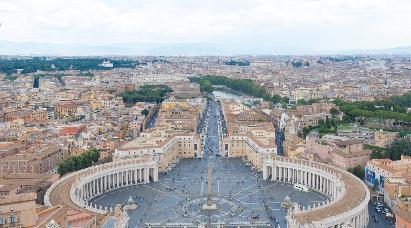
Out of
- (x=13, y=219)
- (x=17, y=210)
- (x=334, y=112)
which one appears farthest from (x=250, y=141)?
(x=13, y=219)

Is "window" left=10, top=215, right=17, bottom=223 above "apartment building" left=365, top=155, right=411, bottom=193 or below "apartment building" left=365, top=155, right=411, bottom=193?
above

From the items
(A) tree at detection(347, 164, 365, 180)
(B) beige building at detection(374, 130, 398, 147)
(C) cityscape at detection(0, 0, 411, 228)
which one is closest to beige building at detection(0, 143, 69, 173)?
(C) cityscape at detection(0, 0, 411, 228)

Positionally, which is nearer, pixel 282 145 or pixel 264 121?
pixel 282 145

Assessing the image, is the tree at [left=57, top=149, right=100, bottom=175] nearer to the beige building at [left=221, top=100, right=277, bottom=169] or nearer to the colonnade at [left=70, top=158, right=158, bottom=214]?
the colonnade at [left=70, top=158, right=158, bottom=214]

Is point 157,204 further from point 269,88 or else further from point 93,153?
point 269,88

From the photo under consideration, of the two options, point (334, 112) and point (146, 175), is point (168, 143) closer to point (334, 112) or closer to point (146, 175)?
point (146, 175)

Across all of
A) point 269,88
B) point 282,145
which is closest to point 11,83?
point 269,88

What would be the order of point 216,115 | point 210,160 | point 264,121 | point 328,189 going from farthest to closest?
point 216,115
point 264,121
point 210,160
point 328,189

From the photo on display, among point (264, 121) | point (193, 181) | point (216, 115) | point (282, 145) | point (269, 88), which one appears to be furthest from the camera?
point (269, 88)

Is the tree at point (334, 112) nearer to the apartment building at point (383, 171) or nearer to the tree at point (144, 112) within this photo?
the tree at point (144, 112)
